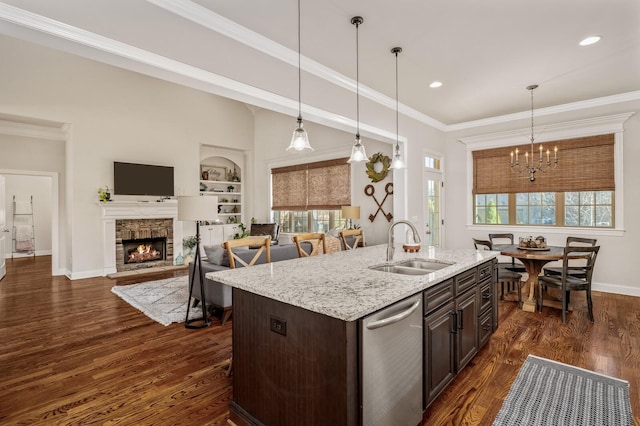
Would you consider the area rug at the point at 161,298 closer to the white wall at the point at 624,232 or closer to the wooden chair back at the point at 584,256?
the wooden chair back at the point at 584,256

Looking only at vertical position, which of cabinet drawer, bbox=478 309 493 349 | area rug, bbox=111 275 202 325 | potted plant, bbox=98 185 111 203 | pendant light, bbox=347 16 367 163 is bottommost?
area rug, bbox=111 275 202 325

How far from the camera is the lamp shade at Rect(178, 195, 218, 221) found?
350 centimetres

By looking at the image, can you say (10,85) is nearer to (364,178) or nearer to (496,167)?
(364,178)

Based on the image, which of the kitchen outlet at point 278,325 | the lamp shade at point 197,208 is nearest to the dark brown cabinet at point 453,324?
the kitchen outlet at point 278,325

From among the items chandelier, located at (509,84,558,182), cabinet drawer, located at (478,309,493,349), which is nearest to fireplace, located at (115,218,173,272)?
cabinet drawer, located at (478,309,493,349)

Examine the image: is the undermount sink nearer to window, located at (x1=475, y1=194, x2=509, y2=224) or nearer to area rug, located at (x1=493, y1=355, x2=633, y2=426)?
area rug, located at (x1=493, y1=355, x2=633, y2=426)

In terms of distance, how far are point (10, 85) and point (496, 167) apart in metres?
8.60

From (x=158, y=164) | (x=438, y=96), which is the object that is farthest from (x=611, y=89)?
(x=158, y=164)

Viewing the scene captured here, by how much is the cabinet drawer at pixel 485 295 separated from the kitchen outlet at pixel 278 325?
5.98 ft

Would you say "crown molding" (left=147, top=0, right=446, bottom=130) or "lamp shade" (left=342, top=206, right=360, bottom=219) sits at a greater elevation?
"crown molding" (left=147, top=0, right=446, bottom=130)

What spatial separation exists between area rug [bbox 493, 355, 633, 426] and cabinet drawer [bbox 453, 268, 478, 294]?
0.77 meters

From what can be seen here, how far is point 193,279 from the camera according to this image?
4.08m

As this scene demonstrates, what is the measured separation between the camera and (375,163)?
21.1ft

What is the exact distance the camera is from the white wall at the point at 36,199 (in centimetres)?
934
